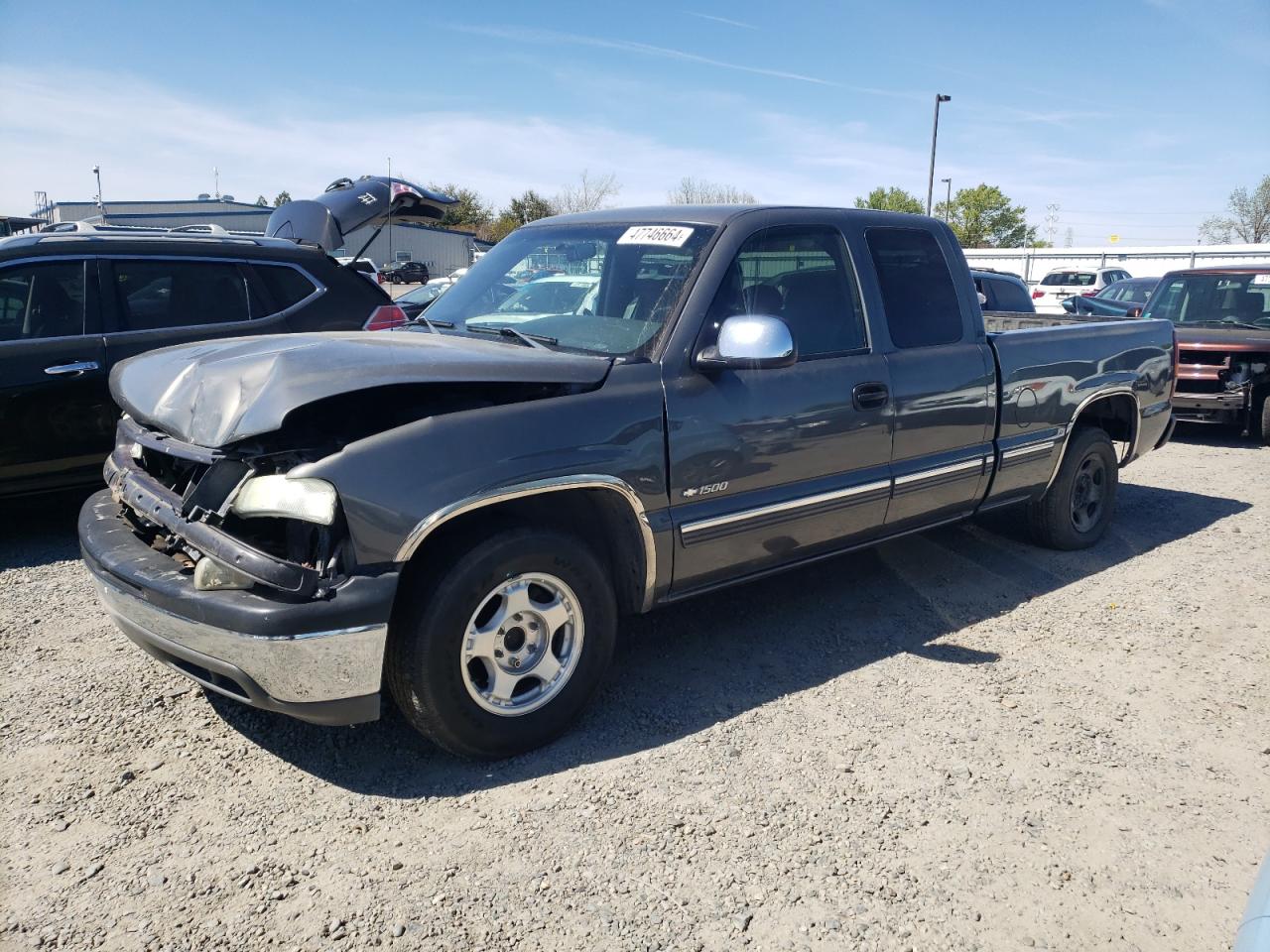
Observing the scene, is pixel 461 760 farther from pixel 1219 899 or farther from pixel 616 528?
pixel 1219 899

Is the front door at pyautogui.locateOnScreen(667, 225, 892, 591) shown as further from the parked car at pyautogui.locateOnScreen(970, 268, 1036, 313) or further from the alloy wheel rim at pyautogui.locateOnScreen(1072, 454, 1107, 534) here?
the parked car at pyautogui.locateOnScreen(970, 268, 1036, 313)

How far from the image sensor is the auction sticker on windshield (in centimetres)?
381

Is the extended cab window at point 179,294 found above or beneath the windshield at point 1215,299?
beneath

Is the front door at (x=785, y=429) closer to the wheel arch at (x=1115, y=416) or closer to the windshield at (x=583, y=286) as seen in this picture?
the windshield at (x=583, y=286)

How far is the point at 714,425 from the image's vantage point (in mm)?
3529

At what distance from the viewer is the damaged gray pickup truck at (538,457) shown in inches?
110

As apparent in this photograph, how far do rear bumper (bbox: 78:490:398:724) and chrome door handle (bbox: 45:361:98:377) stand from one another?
2956 mm

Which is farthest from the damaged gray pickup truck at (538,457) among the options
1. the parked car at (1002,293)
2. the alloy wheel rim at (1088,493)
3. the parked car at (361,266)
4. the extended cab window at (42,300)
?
the parked car at (1002,293)

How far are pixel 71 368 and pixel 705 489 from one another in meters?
4.01

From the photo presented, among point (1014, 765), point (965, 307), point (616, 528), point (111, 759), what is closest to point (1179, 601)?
point (965, 307)

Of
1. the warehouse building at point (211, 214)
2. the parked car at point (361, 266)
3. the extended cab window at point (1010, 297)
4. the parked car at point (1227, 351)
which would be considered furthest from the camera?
the warehouse building at point (211, 214)

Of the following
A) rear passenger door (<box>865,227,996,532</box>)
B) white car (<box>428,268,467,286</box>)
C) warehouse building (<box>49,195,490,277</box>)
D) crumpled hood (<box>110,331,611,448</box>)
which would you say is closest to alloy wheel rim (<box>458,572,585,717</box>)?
crumpled hood (<box>110,331,611,448</box>)

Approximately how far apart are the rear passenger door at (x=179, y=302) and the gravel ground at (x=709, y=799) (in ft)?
5.76

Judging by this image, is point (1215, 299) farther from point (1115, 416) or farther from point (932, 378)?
point (932, 378)
